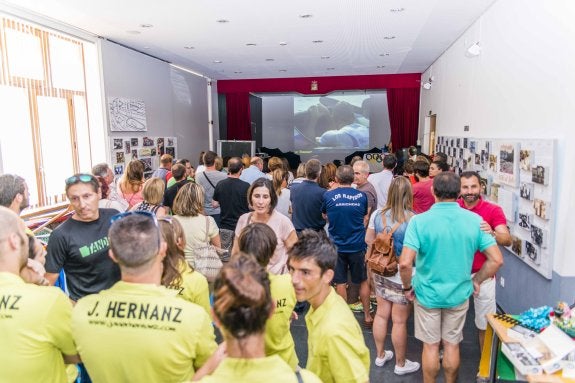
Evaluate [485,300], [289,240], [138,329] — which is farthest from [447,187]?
[138,329]

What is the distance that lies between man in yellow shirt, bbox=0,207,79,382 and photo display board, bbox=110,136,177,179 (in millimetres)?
5416

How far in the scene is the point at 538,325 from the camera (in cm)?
220

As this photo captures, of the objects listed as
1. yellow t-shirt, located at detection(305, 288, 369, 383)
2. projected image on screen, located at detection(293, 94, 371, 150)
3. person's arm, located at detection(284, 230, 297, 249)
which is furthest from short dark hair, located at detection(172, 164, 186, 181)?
projected image on screen, located at detection(293, 94, 371, 150)

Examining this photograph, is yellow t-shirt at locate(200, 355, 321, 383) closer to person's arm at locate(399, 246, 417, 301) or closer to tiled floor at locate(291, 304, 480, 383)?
person's arm at locate(399, 246, 417, 301)

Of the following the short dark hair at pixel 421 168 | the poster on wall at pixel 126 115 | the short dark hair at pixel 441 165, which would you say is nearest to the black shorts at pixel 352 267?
the short dark hair at pixel 421 168

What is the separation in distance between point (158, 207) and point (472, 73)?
14.8 feet

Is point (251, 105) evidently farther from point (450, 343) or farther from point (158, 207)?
point (450, 343)

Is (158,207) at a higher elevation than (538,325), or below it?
higher

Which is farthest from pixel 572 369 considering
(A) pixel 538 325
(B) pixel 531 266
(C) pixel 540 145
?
(C) pixel 540 145

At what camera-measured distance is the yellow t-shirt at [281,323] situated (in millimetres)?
1774

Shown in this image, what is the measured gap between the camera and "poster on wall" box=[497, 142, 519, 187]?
3.61 metres

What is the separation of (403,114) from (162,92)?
19.9 ft

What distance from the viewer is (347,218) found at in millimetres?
3602

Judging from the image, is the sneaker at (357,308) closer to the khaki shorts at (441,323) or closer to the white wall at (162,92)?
the khaki shorts at (441,323)
